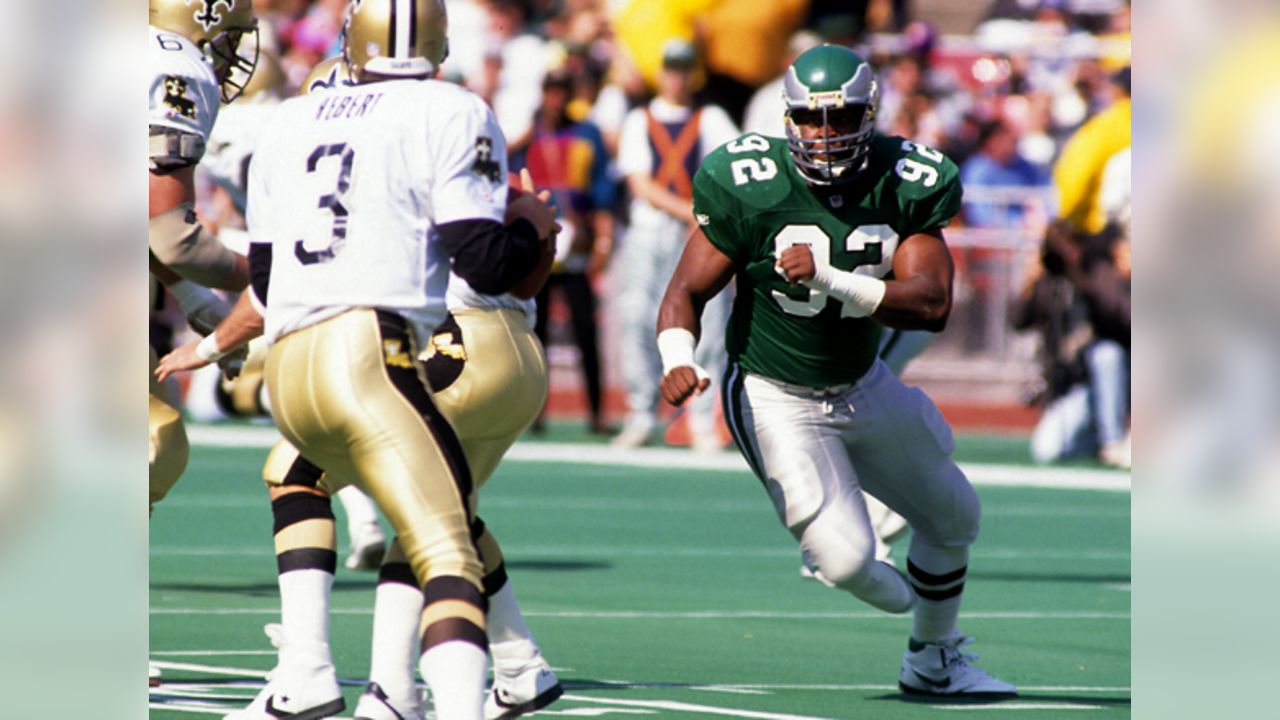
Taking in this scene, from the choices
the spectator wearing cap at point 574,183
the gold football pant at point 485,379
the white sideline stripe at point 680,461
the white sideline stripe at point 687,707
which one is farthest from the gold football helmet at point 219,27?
the spectator wearing cap at point 574,183

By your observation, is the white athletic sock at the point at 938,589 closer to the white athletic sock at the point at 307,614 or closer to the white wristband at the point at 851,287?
the white wristband at the point at 851,287

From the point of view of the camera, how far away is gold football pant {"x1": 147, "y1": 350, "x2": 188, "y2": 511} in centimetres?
672

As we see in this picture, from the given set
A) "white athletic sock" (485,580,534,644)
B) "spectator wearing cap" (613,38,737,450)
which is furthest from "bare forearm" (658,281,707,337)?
"spectator wearing cap" (613,38,737,450)

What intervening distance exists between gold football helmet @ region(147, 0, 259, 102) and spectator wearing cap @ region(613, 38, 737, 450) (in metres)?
7.63

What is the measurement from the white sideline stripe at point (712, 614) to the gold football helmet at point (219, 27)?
221cm

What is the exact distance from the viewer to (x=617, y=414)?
18234mm

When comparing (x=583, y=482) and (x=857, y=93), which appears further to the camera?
(x=583, y=482)

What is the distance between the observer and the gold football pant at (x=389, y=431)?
15.4 feet

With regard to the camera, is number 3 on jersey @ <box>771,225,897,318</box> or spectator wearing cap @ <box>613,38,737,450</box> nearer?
number 3 on jersey @ <box>771,225,897,318</box>

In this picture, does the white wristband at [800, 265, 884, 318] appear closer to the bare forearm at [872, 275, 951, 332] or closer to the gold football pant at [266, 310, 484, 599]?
the bare forearm at [872, 275, 951, 332]

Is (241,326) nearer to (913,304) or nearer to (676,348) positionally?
(676,348)
